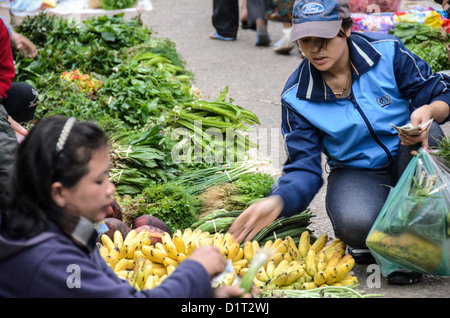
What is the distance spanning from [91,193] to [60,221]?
0.13m

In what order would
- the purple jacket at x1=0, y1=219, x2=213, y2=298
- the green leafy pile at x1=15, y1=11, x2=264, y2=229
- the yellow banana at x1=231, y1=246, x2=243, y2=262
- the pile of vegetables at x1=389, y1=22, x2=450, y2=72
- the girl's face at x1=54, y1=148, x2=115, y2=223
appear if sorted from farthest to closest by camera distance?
the pile of vegetables at x1=389, y1=22, x2=450, y2=72 → the green leafy pile at x1=15, y1=11, x2=264, y2=229 → the yellow banana at x1=231, y1=246, x2=243, y2=262 → the girl's face at x1=54, y1=148, x2=115, y2=223 → the purple jacket at x1=0, y1=219, x2=213, y2=298

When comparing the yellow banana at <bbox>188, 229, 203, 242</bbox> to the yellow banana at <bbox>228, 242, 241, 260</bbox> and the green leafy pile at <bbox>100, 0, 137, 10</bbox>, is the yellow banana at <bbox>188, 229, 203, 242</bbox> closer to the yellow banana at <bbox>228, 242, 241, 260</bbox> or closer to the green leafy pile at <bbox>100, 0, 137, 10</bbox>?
the yellow banana at <bbox>228, 242, 241, 260</bbox>

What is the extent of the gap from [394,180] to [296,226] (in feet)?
2.00

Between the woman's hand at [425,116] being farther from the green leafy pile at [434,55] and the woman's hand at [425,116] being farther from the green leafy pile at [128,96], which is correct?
the green leafy pile at [434,55]

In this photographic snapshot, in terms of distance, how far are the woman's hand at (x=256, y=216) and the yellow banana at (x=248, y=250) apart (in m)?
0.38

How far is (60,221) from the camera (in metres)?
1.97

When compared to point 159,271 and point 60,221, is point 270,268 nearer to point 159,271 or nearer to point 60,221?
point 159,271

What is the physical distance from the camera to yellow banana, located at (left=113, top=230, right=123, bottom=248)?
318cm

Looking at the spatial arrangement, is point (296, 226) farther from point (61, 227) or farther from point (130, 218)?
point (61, 227)

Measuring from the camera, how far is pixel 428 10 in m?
7.23

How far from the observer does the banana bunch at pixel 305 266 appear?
2.90 m

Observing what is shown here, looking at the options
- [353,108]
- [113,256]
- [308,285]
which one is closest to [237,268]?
[308,285]

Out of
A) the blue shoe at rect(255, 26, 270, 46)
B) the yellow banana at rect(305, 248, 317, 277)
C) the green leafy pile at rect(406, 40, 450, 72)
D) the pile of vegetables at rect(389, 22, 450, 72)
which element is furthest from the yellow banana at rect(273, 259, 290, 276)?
the blue shoe at rect(255, 26, 270, 46)

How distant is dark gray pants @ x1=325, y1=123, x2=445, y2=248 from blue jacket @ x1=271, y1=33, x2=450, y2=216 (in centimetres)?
7
